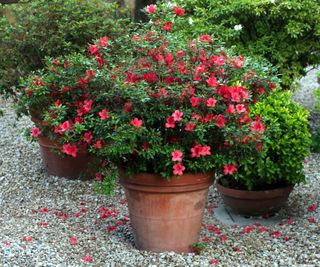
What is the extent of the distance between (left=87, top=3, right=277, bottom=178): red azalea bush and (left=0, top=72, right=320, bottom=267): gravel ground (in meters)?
0.54

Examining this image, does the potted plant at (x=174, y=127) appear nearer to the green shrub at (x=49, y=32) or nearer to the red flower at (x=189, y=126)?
the red flower at (x=189, y=126)

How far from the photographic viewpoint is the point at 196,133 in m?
3.50

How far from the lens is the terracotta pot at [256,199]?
4.55 meters

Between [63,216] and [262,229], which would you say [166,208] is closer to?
[262,229]

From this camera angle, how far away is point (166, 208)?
12.0 ft

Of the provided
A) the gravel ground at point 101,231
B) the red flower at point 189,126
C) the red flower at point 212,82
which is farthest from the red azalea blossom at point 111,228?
the red flower at point 212,82

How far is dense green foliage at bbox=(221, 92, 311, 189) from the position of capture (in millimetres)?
4445

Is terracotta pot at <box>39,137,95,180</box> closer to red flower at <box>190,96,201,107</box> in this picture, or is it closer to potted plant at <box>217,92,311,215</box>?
potted plant at <box>217,92,311,215</box>

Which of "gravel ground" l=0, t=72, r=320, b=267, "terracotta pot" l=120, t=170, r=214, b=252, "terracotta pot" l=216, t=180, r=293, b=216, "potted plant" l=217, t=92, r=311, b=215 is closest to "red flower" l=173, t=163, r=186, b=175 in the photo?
"terracotta pot" l=120, t=170, r=214, b=252

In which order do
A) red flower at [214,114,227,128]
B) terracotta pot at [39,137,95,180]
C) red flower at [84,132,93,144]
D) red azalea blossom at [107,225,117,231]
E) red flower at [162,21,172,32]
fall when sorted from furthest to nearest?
terracotta pot at [39,137,95,180]
red azalea blossom at [107,225,117,231]
red flower at [162,21,172,32]
red flower at [84,132,93,144]
red flower at [214,114,227,128]

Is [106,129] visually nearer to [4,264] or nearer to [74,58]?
Answer: [74,58]

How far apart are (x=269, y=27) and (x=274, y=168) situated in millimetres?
2317

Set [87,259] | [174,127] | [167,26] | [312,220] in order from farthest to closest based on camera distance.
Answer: [312,220] → [167,26] → [87,259] → [174,127]

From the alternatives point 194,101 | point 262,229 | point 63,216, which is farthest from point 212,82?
point 63,216
